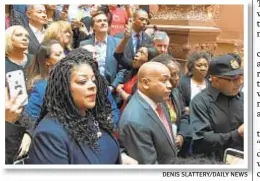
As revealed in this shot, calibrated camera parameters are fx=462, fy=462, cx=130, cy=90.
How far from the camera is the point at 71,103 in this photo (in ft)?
5.26

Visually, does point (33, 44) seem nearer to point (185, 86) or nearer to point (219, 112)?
point (185, 86)

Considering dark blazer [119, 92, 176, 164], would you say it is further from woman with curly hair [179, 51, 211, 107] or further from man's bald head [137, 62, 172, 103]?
woman with curly hair [179, 51, 211, 107]

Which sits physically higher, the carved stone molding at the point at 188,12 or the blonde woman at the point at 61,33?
the carved stone molding at the point at 188,12

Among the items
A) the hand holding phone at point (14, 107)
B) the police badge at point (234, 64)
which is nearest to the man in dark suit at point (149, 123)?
the police badge at point (234, 64)

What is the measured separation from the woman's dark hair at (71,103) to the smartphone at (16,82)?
0.32 ft

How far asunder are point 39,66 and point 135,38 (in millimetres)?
359

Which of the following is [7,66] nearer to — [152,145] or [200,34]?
[152,145]

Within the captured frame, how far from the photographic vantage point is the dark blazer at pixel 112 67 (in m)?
1.67

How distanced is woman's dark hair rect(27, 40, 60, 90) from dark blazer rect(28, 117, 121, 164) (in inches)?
5.8

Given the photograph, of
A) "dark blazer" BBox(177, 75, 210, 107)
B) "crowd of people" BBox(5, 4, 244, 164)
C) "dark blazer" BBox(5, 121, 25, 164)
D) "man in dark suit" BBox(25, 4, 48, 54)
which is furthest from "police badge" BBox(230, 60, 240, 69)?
"dark blazer" BBox(5, 121, 25, 164)

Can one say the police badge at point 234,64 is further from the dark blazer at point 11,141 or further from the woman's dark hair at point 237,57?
the dark blazer at point 11,141

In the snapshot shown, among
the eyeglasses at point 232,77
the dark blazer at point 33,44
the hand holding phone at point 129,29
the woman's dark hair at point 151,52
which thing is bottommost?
the eyeglasses at point 232,77
